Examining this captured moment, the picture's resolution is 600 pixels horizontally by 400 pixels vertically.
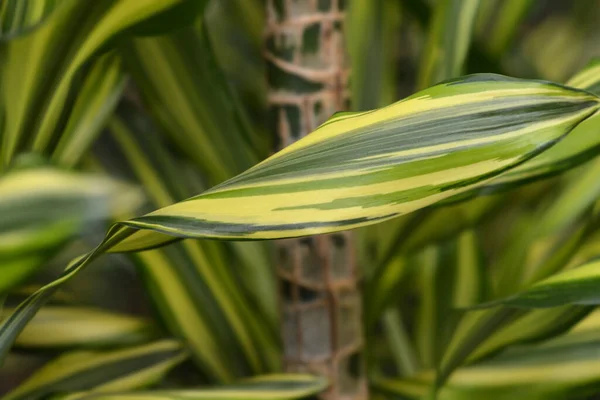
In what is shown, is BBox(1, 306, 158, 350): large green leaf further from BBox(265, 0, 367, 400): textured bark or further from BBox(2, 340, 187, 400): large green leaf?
BBox(265, 0, 367, 400): textured bark

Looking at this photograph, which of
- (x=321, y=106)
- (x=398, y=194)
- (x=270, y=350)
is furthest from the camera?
(x=270, y=350)

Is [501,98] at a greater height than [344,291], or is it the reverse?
[501,98]

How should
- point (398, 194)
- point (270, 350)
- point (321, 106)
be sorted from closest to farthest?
1. point (398, 194)
2. point (321, 106)
3. point (270, 350)

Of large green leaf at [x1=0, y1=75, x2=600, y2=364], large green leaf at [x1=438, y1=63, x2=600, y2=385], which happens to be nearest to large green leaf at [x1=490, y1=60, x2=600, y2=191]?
large green leaf at [x1=438, y1=63, x2=600, y2=385]

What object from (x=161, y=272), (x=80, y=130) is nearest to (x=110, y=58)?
(x=80, y=130)

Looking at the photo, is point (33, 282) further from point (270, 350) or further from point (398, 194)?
point (398, 194)

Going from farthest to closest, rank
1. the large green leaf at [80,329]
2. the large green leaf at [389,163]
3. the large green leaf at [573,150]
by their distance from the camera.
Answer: the large green leaf at [80,329]
the large green leaf at [573,150]
the large green leaf at [389,163]

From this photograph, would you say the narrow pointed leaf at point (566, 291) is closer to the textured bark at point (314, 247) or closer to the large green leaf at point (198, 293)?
the textured bark at point (314, 247)

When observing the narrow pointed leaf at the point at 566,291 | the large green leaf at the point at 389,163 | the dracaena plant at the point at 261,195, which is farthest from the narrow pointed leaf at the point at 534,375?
the large green leaf at the point at 389,163
